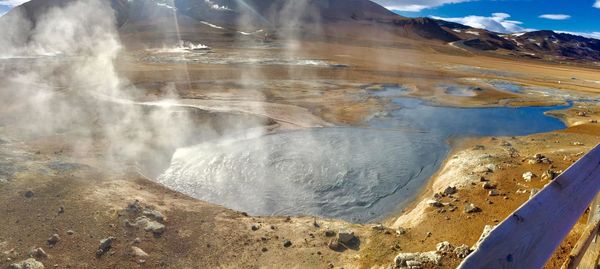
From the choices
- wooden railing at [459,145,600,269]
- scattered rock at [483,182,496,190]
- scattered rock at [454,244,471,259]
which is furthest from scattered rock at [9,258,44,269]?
scattered rock at [483,182,496,190]

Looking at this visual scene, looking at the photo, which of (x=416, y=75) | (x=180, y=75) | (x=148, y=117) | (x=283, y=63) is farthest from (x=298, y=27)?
(x=148, y=117)

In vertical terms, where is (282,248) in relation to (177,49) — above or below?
below

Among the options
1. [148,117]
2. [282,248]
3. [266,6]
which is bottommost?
[282,248]

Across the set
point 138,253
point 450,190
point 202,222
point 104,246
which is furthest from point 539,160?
point 104,246

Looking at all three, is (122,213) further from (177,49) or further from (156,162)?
(177,49)

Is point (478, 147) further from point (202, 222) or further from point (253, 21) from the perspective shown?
point (253, 21)

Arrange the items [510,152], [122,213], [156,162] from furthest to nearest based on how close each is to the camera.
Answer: [510,152] < [156,162] < [122,213]

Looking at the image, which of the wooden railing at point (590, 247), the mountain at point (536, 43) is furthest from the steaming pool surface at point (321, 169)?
A: the mountain at point (536, 43)
